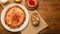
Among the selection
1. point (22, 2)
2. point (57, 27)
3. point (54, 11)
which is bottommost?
point (57, 27)

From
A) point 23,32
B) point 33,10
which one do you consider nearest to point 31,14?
point 33,10

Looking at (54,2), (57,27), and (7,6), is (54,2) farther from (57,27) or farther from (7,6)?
(7,6)

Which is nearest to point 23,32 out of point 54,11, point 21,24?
point 21,24

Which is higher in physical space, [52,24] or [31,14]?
[31,14]

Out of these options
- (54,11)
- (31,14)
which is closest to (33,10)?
(31,14)

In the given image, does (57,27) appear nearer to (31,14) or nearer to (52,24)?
(52,24)

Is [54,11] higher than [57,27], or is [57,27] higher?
[54,11]
